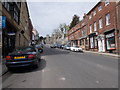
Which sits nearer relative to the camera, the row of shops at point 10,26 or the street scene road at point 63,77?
the street scene road at point 63,77

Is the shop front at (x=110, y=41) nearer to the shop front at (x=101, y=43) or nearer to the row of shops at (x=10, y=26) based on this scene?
the shop front at (x=101, y=43)

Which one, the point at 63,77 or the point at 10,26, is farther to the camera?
the point at 10,26

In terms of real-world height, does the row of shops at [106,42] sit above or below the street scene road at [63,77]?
above

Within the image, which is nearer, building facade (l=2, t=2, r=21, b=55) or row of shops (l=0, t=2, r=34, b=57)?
row of shops (l=0, t=2, r=34, b=57)

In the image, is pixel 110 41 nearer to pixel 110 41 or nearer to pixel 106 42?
pixel 110 41

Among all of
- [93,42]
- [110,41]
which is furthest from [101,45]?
[93,42]

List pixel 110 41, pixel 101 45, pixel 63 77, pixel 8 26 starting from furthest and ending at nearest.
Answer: pixel 101 45, pixel 110 41, pixel 8 26, pixel 63 77

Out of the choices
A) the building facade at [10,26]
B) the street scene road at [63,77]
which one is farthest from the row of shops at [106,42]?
the building facade at [10,26]

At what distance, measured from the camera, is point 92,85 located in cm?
393

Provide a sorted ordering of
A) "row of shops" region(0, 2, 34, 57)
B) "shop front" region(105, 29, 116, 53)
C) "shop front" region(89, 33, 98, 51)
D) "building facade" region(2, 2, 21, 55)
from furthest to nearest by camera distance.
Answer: "shop front" region(89, 33, 98, 51)
"shop front" region(105, 29, 116, 53)
"building facade" region(2, 2, 21, 55)
"row of shops" region(0, 2, 34, 57)

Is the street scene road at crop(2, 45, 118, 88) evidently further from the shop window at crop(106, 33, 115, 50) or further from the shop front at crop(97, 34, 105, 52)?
the shop front at crop(97, 34, 105, 52)

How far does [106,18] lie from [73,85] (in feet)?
61.0

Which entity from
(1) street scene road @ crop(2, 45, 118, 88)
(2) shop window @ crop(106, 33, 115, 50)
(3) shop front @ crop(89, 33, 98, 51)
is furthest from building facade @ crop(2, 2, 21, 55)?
(3) shop front @ crop(89, 33, 98, 51)

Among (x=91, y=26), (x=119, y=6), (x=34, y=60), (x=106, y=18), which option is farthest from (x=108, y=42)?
(x=34, y=60)
